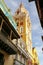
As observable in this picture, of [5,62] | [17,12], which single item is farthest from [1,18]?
[17,12]

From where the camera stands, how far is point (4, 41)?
13.4 metres

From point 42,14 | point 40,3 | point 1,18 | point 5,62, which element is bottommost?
point 5,62

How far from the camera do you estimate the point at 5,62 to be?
16219 millimetres

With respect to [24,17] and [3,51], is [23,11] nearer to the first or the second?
[24,17]

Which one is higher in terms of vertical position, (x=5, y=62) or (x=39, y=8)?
(x=39, y=8)

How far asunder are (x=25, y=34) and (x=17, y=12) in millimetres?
8406

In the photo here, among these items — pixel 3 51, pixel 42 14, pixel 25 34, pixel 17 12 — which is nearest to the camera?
pixel 42 14

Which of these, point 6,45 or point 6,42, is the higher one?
point 6,42

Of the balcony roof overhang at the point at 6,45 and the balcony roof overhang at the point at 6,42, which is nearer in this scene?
the balcony roof overhang at the point at 6,42

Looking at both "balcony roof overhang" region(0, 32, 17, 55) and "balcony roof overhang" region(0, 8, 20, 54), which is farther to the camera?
"balcony roof overhang" region(0, 32, 17, 55)

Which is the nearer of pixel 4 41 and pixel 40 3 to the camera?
pixel 40 3

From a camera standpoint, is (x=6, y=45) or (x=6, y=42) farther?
(x=6, y=45)

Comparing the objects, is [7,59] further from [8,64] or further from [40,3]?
[40,3]

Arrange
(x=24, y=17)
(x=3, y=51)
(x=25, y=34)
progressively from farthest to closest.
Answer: (x=24, y=17) → (x=25, y=34) → (x=3, y=51)
